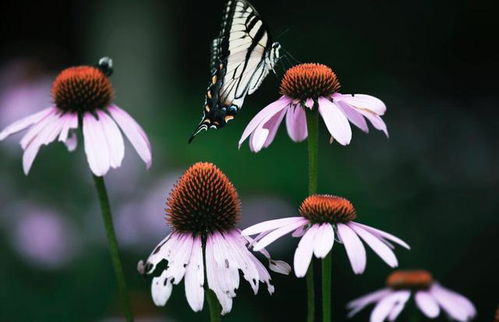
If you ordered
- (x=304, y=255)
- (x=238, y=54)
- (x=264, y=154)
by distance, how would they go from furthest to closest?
(x=264, y=154) < (x=238, y=54) < (x=304, y=255)

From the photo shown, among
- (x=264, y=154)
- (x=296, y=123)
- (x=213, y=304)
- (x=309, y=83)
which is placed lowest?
(x=264, y=154)

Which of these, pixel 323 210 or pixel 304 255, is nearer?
pixel 304 255

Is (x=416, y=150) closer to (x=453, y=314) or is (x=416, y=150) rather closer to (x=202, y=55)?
(x=202, y=55)

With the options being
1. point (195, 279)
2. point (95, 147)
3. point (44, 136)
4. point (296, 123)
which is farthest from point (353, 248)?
point (44, 136)

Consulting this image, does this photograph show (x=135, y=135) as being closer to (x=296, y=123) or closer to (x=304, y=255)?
(x=296, y=123)

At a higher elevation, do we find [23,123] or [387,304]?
[23,123]

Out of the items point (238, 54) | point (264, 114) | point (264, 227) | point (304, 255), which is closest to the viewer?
point (304, 255)

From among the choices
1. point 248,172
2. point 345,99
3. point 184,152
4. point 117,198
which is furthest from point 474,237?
point 345,99
